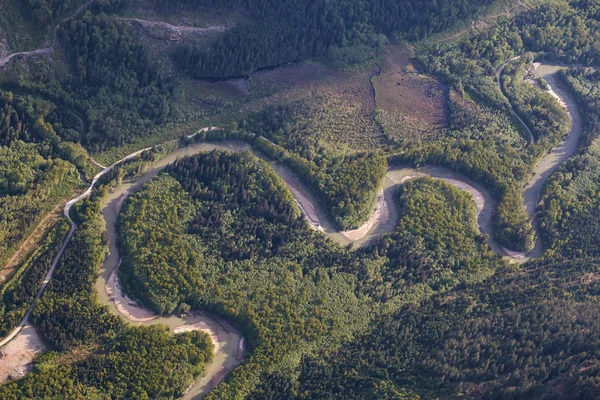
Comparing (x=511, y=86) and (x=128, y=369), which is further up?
(x=511, y=86)

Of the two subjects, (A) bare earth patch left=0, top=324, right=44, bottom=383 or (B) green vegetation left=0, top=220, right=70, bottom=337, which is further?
(B) green vegetation left=0, top=220, right=70, bottom=337

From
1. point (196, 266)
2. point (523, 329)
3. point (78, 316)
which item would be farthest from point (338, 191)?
point (78, 316)

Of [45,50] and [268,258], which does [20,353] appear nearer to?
[268,258]

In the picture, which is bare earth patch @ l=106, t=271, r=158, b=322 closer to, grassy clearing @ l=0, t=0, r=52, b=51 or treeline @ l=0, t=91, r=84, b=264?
treeline @ l=0, t=91, r=84, b=264

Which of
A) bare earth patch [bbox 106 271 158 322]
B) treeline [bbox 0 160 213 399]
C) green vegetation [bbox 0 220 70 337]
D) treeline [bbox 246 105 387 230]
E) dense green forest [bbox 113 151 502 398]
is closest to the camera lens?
treeline [bbox 0 160 213 399]

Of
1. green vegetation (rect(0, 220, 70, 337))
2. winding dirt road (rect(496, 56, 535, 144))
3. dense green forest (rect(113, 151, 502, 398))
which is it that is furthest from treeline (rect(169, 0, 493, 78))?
green vegetation (rect(0, 220, 70, 337))

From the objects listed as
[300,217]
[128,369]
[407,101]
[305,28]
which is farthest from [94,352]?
[305,28]

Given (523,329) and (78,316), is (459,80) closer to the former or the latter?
(523,329)
